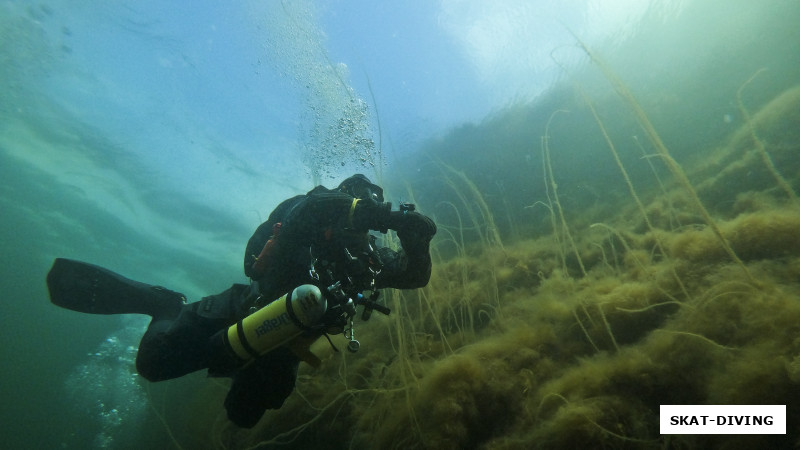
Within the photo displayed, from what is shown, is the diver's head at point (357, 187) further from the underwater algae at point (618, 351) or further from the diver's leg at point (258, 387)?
the diver's leg at point (258, 387)

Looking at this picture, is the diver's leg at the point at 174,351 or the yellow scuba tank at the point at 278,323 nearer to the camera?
the yellow scuba tank at the point at 278,323

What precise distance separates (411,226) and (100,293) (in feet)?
10.9

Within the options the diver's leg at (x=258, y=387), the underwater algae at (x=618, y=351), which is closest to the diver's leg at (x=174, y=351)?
the diver's leg at (x=258, y=387)

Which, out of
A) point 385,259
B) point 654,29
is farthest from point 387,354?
point 654,29

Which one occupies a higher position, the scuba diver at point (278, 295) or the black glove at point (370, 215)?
the black glove at point (370, 215)

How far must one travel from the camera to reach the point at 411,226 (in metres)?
2.70

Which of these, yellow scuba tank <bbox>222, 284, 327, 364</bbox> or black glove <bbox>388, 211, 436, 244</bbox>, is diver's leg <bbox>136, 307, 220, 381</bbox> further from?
black glove <bbox>388, 211, 436, 244</bbox>

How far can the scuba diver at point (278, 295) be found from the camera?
2.28 meters

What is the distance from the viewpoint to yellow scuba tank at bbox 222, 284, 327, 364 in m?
1.97
